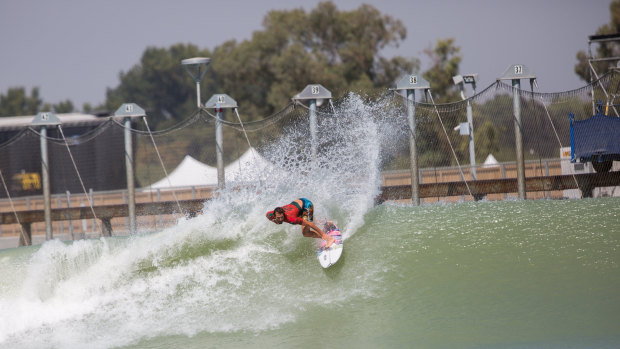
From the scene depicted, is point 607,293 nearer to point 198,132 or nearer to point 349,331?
point 349,331

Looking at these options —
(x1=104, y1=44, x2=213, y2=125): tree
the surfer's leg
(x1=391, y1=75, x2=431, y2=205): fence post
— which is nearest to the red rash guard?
the surfer's leg

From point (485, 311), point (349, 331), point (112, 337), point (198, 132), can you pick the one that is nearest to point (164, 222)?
point (198, 132)

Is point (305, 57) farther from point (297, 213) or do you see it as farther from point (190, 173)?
point (297, 213)

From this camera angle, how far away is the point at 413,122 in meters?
10.6

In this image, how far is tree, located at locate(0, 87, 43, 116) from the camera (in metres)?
81.1

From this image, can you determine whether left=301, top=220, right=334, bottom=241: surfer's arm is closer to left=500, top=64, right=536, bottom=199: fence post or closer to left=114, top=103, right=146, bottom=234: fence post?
left=500, top=64, right=536, bottom=199: fence post

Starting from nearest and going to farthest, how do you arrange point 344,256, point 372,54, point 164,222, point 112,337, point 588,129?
1. point 112,337
2. point 344,256
3. point 588,129
4. point 164,222
5. point 372,54

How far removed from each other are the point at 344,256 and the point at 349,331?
1.57m

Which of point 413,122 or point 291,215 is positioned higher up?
point 413,122

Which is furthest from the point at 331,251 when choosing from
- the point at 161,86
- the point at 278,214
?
the point at 161,86

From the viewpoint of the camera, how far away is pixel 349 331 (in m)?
7.34

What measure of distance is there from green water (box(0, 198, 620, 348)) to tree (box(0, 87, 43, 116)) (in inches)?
3054

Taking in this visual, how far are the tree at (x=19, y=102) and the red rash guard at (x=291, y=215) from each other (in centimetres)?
7906

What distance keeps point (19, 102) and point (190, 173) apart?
245 ft
